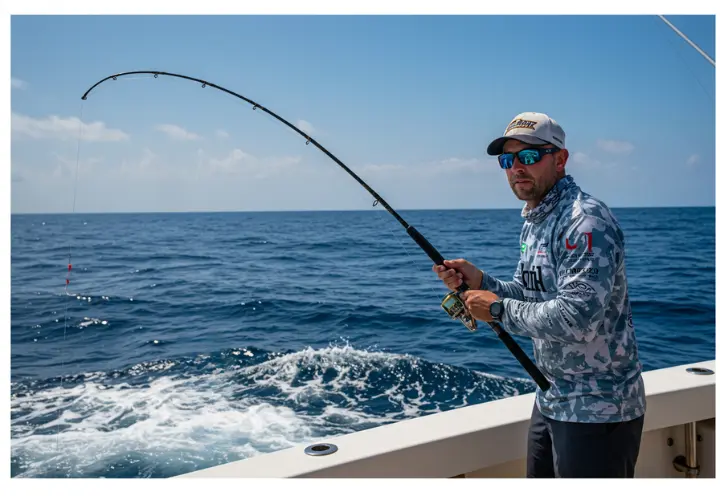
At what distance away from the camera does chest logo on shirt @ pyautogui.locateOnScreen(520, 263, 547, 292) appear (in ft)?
4.45

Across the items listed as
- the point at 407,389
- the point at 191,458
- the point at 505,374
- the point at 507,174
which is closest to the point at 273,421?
the point at 191,458

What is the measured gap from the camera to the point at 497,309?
1345mm

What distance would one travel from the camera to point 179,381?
19.0ft

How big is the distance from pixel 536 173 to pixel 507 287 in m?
0.31

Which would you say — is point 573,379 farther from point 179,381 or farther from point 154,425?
point 179,381

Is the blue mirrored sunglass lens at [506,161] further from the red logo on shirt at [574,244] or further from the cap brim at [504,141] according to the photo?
the red logo on shirt at [574,244]

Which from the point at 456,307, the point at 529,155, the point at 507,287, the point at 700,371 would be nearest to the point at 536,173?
the point at 529,155

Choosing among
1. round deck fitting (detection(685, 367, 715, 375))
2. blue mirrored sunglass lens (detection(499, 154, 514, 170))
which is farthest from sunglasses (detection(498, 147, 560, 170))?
round deck fitting (detection(685, 367, 715, 375))

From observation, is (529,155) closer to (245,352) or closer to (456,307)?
(456,307)

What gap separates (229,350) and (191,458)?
9.36 feet

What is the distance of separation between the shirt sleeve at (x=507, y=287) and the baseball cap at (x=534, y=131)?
0.99 ft

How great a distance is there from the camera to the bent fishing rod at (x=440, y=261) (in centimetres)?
146

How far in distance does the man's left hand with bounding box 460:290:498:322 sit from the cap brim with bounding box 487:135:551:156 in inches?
12.5

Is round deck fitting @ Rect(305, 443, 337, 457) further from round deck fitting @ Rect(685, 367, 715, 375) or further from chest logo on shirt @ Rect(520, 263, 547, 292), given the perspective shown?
round deck fitting @ Rect(685, 367, 715, 375)
